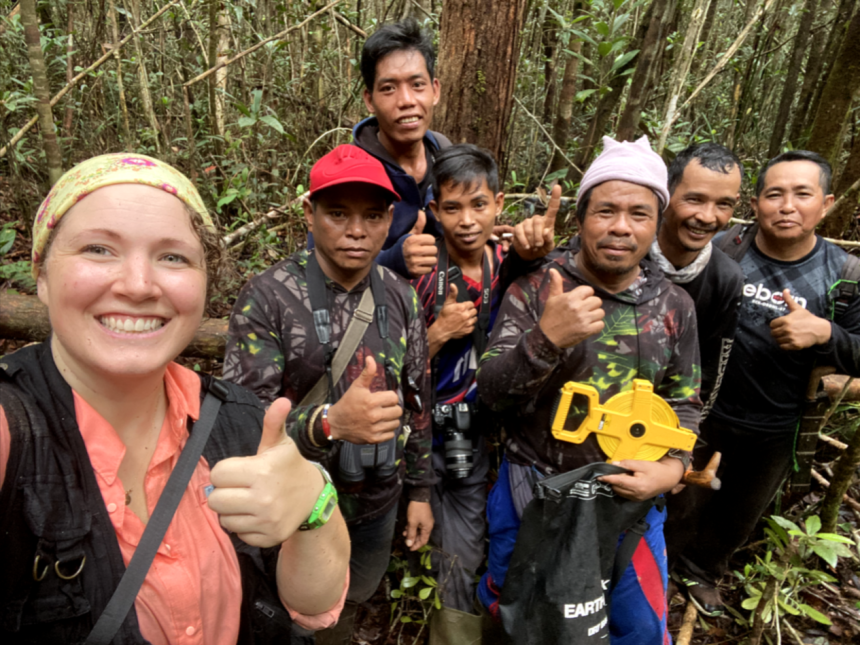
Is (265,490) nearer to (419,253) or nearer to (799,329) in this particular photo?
(419,253)

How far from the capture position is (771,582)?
2.67 m

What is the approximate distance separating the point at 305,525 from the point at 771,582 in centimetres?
271

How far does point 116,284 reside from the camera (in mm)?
1126

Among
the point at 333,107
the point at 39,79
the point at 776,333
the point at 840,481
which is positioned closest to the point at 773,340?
the point at 776,333

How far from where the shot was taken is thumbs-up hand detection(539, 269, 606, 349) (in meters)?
1.87

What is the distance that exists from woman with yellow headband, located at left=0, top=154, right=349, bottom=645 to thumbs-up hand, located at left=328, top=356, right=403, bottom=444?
351 mm

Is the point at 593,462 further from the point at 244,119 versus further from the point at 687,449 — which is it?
→ the point at 244,119

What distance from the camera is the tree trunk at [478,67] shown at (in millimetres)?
3104

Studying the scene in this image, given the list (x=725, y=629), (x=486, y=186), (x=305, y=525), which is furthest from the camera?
(x=725, y=629)

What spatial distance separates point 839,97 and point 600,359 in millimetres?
3485

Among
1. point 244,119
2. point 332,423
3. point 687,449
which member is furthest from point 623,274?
point 244,119

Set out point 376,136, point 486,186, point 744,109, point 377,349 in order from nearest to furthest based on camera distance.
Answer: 1. point 377,349
2. point 486,186
3. point 376,136
4. point 744,109

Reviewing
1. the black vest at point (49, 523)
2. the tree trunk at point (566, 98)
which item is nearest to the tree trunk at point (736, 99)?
the tree trunk at point (566, 98)

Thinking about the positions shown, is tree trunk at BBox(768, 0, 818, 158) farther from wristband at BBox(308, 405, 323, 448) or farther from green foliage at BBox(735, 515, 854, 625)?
wristband at BBox(308, 405, 323, 448)
